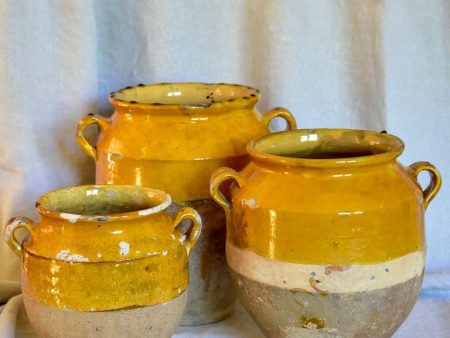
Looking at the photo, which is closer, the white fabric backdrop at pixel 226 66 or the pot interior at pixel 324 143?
the pot interior at pixel 324 143

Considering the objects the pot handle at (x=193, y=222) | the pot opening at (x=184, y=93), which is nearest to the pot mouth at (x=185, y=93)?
the pot opening at (x=184, y=93)

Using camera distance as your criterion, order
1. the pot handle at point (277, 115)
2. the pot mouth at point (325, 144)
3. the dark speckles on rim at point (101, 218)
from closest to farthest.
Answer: the dark speckles on rim at point (101, 218) < the pot mouth at point (325, 144) < the pot handle at point (277, 115)

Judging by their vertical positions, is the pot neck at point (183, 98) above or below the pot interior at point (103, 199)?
above

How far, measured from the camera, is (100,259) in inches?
32.1

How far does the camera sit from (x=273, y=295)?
874 millimetres

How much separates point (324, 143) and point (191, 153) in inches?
5.9

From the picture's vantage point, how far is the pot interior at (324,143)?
94 centimetres

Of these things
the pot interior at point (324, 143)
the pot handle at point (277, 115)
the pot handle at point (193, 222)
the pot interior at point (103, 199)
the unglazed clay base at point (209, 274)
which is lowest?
the unglazed clay base at point (209, 274)

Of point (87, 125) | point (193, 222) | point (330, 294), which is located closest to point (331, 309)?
point (330, 294)

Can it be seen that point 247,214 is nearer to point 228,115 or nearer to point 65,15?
point 228,115

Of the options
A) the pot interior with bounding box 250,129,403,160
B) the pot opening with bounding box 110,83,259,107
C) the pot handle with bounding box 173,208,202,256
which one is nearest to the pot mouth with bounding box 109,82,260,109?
the pot opening with bounding box 110,83,259,107

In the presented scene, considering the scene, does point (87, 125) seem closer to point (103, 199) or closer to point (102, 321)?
point (103, 199)

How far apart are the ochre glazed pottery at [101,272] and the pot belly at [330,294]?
0.28ft

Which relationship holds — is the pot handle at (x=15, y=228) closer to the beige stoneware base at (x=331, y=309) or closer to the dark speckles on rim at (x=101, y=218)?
the dark speckles on rim at (x=101, y=218)
